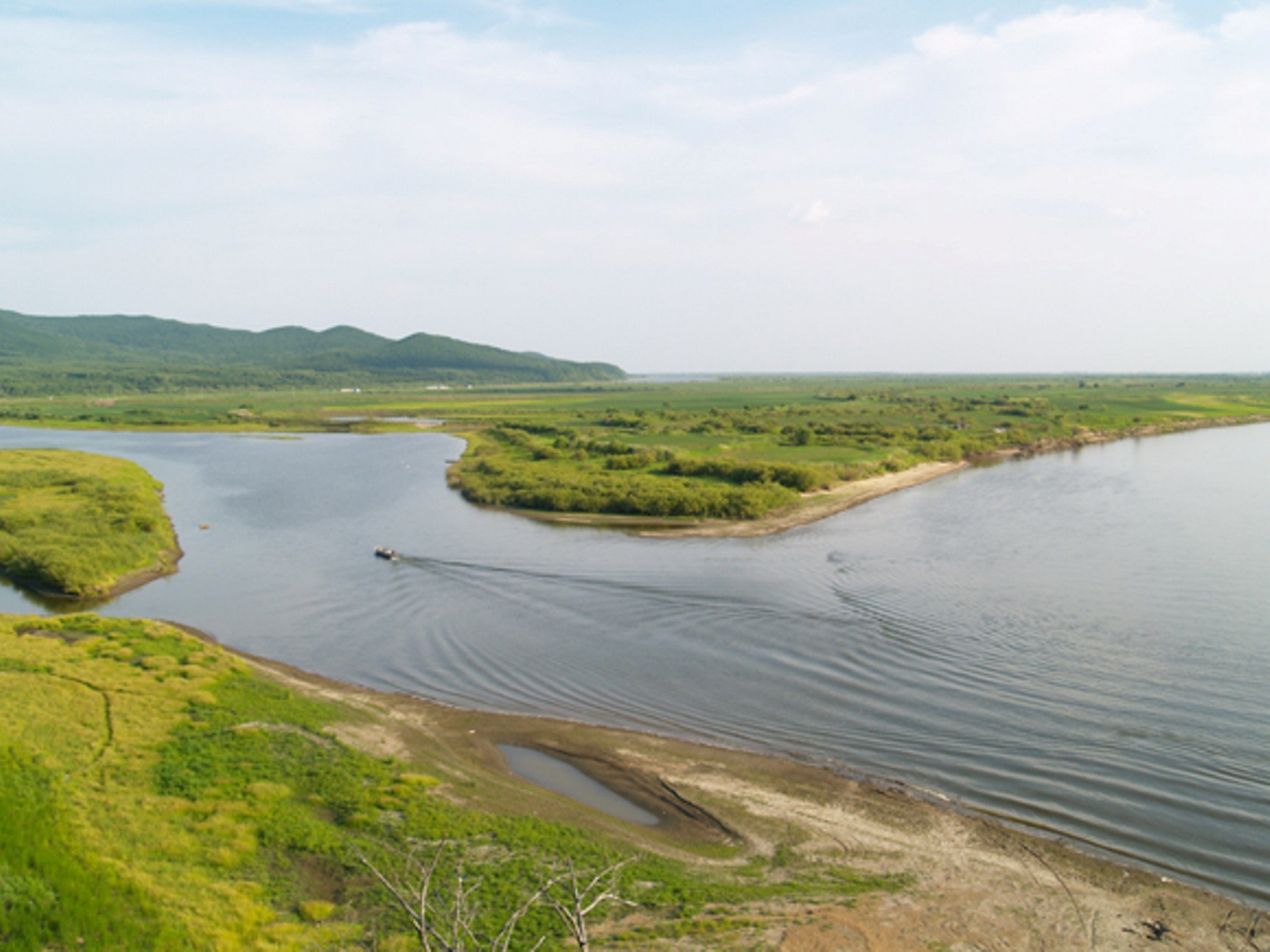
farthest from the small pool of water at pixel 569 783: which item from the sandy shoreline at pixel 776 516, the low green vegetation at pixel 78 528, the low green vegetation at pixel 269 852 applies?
the sandy shoreline at pixel 776 516

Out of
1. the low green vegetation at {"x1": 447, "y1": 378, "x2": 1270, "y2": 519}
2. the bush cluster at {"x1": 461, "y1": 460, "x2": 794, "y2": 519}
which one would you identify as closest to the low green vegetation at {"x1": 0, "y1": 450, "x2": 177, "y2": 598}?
the bush cluster at {"x1": 461, "y1": 460, "x2": 794, "y2": 519}

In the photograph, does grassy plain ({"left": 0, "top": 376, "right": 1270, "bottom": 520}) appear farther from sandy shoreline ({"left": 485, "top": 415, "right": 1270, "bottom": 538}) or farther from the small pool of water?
the small pool of water

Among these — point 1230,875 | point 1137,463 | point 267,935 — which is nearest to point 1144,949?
point 1230,875

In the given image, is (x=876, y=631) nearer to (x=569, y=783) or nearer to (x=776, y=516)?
(x=569, y=783)

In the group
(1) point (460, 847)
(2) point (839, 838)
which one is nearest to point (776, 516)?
(2) point (839, 838)

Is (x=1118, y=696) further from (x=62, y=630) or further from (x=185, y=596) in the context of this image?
(x=185, y=596)
